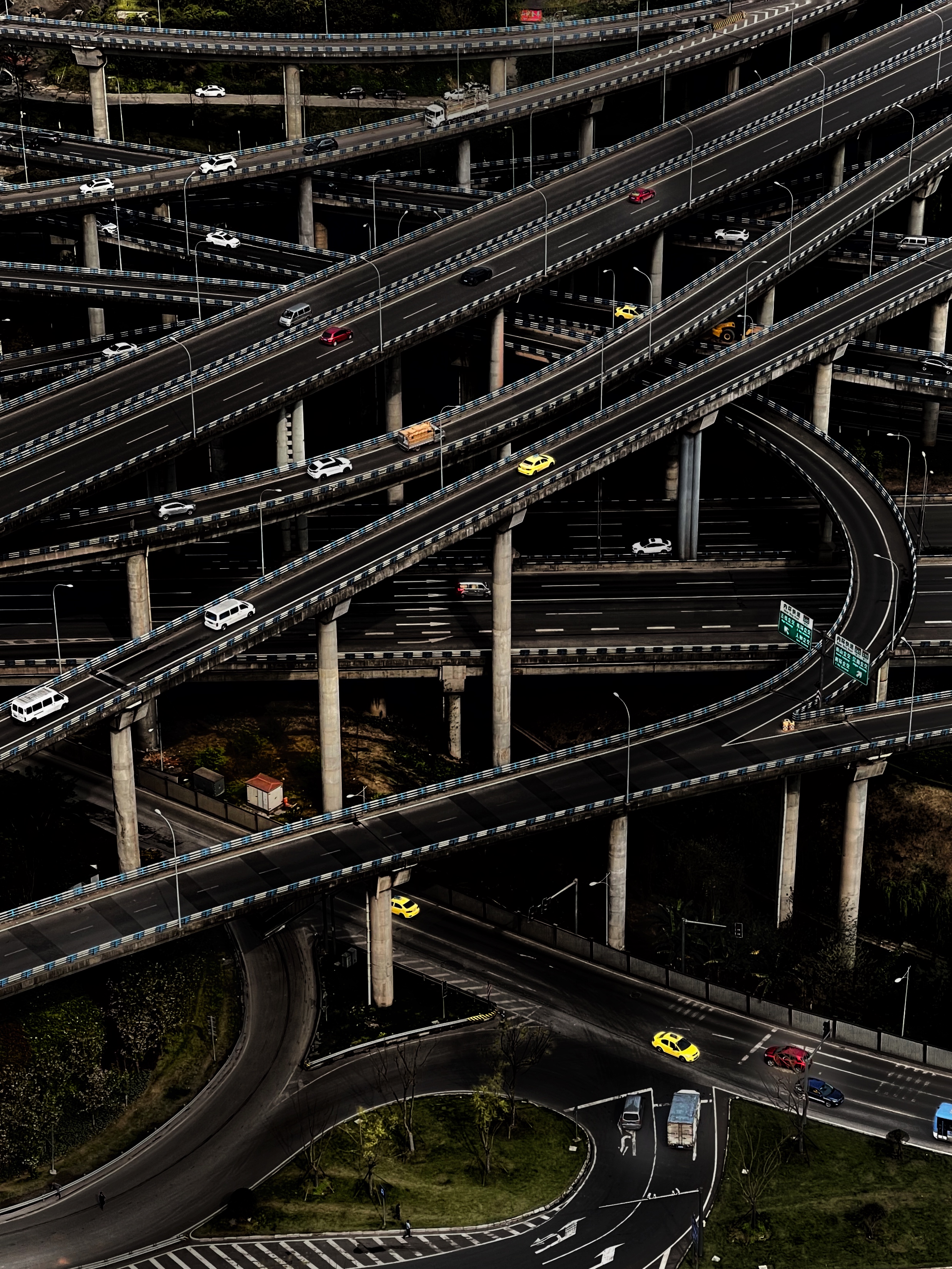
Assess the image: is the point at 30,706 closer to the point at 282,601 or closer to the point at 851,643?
the point at 282,601

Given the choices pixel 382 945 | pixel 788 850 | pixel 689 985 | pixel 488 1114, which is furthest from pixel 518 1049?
pixel 788 850

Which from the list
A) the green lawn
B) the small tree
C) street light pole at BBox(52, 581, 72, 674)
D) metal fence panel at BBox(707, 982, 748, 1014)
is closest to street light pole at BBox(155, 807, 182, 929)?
street light pole at BBox(52, 581, 72, 674)

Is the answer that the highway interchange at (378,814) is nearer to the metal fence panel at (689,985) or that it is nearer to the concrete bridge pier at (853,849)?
the metal fence panel at (689,985)

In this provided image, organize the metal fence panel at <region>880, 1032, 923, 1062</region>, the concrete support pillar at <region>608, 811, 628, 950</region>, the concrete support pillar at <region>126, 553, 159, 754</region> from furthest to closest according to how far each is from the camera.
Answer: the concrete support pillar at <region>126, 553, 159, 754</region> → the concrete support pillar at <region>608, 811, 628, 950</region> → the metal fence panel at <region>880, 1032, 923, 1062</region>

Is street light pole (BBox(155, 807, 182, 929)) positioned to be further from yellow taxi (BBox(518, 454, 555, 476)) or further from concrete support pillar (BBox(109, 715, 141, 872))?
yellow taxi (BBox(518, 454, 555, 476))

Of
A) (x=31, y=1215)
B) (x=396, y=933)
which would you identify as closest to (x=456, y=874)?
(x=396, y=933)

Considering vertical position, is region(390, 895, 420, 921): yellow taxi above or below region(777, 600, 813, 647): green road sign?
below

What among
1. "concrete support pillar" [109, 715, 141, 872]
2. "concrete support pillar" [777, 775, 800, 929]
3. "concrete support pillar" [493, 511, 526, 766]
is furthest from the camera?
"concrete support pillar" [493, 511, 526, 766]
